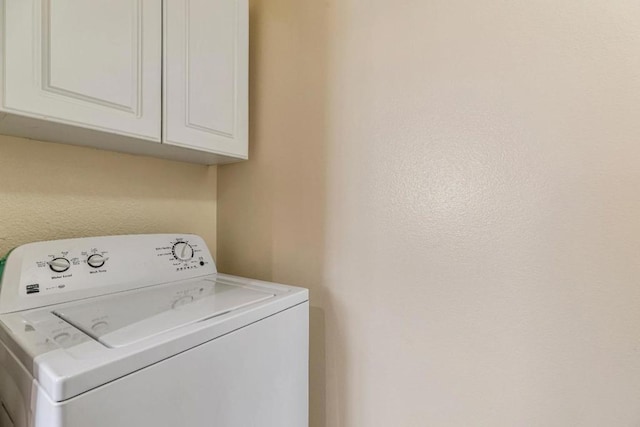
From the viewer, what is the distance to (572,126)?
708 millimetres

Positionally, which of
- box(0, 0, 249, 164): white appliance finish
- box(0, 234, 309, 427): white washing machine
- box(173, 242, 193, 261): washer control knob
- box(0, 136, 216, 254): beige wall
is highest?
box(0, 0, 249, 164): white appliance finish

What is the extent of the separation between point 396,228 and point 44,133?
97 centimetres

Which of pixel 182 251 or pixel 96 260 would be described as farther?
pixel 182 251

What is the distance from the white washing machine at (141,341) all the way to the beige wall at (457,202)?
8.7 inches

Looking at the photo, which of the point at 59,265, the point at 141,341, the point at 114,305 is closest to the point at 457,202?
the point at 141,341

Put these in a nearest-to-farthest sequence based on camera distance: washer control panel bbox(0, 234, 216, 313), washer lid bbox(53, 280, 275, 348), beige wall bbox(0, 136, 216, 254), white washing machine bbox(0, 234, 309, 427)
Answer: white washing machine bbox(0, 234, 309, 427), washer lid bbox(53, 280, 275, 348), washer control panel bbox(0, 234, 216, 313), beige wall bbox(0, 136, 216, 254)

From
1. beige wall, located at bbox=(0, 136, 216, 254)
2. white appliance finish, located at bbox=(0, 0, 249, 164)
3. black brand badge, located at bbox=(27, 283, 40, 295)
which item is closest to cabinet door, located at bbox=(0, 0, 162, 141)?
white appliance finish, located at bbox=(0, 0, 249, 164)

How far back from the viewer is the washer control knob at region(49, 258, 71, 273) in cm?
76

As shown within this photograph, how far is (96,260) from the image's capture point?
2.75ft

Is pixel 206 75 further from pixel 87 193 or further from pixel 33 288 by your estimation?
pixel 33 288

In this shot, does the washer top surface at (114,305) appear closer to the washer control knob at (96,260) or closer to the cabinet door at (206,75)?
the washer control knob at (96,260)

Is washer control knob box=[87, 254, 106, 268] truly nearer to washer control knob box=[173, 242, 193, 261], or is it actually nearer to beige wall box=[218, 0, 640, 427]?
washer control knob box=[173, 242, 193, 261]

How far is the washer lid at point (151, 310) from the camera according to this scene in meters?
0.58

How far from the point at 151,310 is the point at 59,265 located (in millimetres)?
288
